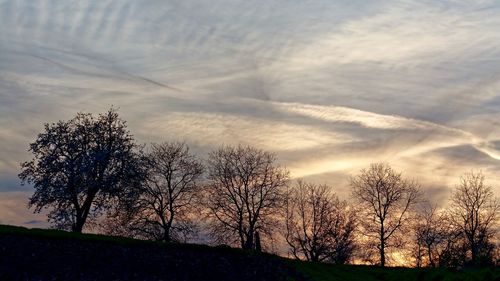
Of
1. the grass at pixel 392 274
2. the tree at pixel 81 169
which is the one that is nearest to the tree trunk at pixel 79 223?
the tree at pixel 81 169

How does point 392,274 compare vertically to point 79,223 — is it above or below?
below

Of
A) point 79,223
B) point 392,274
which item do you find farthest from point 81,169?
point 392,274

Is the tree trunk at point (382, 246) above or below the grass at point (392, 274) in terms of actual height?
above

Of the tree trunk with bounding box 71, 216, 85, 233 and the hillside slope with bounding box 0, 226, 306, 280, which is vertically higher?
the tree trunk with bounding box 71, 216, 85, 233

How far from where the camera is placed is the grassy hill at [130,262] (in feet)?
123

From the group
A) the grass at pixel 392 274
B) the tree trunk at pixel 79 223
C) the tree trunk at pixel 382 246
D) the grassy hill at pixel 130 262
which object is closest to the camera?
the grassy hill at pixel 130 262

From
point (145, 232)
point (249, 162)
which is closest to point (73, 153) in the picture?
point (145, 232)

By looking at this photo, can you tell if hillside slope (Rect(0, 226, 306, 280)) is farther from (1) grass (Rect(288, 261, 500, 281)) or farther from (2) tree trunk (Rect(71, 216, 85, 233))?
(2) tree trunk (Rect(71, 216, 85, 233))

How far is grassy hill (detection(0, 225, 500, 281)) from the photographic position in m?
37.4

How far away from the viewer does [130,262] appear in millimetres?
40750

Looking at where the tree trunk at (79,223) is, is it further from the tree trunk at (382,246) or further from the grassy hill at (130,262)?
the tree trunk at (382,246)

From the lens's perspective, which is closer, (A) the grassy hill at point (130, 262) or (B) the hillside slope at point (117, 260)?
(B) the hillside slope at point (117, 260)

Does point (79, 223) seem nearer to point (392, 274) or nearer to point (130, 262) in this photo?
point (130, 262)

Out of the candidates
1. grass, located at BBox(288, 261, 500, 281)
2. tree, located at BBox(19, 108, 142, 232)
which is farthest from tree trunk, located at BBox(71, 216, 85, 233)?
grass, located at BBox(288, 261, 500, 281)
